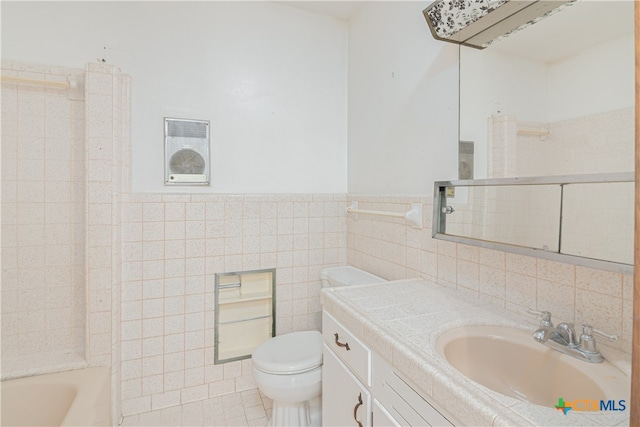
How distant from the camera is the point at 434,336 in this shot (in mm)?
932

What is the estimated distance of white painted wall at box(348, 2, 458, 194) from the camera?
4.84 ft

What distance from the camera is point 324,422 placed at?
4.54 ft

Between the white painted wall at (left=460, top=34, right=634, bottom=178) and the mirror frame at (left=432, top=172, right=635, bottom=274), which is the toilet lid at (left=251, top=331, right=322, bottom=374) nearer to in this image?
the mirror frame at (left=432, top=172, right=635, bottom=274)

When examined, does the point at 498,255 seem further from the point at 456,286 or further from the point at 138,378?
the point at 138,378

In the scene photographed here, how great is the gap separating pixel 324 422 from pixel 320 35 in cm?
240

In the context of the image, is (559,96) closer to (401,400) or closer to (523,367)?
(523,367)

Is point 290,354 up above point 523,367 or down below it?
below

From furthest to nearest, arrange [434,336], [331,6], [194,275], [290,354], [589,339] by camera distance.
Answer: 1. [331,6]
2. [194,275]
3. [290,354]
4. [434,336]
5. [589,339]

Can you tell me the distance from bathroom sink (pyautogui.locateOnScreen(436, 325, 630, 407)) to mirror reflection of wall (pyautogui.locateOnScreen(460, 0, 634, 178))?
0.52 metres

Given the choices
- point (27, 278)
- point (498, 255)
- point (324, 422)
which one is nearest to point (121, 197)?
point (27, 278)

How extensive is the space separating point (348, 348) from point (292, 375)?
1.66ft

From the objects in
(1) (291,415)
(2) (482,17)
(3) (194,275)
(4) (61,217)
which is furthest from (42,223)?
(2) (482,17)

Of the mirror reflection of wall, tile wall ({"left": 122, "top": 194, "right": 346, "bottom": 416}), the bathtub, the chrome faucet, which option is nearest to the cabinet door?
the chrome faucet

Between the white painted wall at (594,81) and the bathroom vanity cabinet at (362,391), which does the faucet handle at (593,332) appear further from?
the white painted wall at (594,81)
